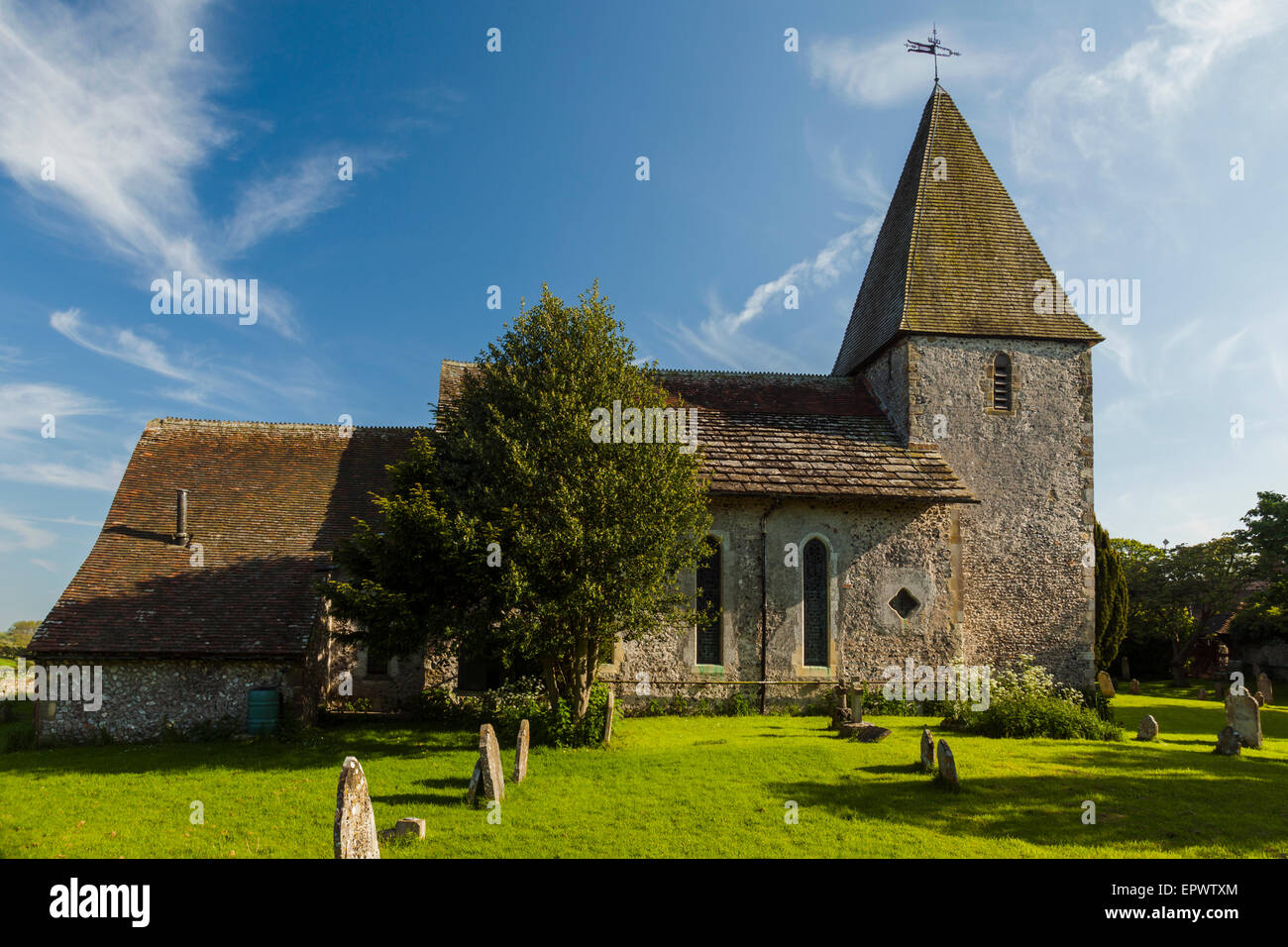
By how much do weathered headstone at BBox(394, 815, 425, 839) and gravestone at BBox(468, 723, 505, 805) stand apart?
1485mm

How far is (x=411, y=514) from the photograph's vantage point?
13.2 meters

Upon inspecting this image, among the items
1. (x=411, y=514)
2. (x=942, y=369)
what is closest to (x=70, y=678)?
(x=411, y=514)

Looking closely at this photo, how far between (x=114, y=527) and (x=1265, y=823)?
74.9 ft

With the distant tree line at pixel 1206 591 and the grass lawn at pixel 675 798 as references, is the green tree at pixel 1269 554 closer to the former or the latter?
the distant tree line at pixel 1206 591

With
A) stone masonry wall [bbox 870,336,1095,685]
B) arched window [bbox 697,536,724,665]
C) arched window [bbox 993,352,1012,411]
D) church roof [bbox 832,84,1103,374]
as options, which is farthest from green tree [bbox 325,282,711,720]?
arched window [bbox 993,352,1012,411]

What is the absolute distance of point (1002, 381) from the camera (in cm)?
2066

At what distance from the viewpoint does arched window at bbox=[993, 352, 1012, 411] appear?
20.5m

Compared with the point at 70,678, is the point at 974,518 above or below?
above

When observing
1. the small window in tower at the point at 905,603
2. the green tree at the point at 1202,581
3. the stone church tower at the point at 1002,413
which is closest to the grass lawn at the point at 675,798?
the small window in tower at the point at 905,603

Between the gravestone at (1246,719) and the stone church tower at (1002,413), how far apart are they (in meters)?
3.90

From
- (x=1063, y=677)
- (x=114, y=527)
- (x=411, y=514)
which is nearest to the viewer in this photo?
(x=411, y=514)

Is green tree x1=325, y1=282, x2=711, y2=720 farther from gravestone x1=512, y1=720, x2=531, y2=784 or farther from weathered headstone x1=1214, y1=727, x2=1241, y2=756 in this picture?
weathered headstone x1=1214, y1=727, x2=1241, y2=756

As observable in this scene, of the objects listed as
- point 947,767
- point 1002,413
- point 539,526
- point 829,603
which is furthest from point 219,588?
point 1002,413
